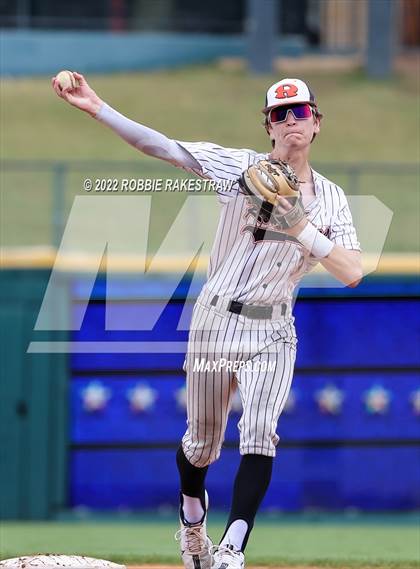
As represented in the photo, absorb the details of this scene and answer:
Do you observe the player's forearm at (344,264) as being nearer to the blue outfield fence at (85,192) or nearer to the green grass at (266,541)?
the green grass at (266,541)

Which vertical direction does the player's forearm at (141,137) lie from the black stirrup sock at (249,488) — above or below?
above

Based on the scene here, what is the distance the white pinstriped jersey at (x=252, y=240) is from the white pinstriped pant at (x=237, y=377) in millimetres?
122

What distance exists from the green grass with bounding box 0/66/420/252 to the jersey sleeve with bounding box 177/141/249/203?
44.1ft

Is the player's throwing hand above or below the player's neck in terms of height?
above

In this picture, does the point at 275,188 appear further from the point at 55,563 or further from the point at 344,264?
the point at 55,563

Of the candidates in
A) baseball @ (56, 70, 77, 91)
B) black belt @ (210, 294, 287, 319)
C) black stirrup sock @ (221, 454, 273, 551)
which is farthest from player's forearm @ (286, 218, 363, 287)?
baseball @ (56, 70, 77, 91)

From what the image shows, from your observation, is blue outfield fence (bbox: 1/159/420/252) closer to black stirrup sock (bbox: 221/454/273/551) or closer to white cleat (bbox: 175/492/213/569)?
white cleat (bbox: 175/492/213/569)

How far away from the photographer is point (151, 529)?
30.3 feet

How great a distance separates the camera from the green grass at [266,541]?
729 centimetres

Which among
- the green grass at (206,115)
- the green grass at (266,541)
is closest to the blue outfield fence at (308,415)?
the green grass at (266,541)

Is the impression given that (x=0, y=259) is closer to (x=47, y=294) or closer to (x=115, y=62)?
(x=47, y=294)

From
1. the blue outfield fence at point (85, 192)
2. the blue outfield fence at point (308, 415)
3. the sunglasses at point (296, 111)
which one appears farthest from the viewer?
the blue outfield fence at point (85, 192)

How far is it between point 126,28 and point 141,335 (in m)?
14.9

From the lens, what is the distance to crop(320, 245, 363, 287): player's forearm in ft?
17.4
